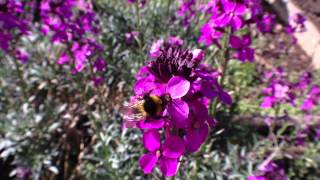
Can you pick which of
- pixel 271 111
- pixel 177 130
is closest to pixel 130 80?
pixel 271 111

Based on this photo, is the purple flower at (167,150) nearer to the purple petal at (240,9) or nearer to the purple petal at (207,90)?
the purple petal at (207,90)

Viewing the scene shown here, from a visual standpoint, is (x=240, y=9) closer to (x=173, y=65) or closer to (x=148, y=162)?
(x=173, y=65)

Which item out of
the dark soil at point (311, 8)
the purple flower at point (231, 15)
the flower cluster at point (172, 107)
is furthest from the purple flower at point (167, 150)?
the dark soil at point (311, 8)

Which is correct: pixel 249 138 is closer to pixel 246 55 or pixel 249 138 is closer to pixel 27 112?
pixel 246 55

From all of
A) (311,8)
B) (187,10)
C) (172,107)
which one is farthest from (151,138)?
(311,8)

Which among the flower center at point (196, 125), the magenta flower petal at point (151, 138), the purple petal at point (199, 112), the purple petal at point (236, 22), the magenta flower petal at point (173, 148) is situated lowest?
the magenta flower petal at point (173, 148)

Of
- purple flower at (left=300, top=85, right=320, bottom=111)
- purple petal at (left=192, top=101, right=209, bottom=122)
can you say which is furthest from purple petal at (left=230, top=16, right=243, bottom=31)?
purple flower at (left=300, top=85, right=320, bottom=111)
